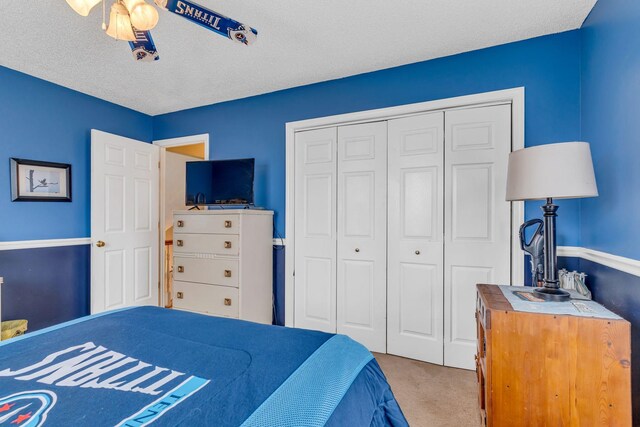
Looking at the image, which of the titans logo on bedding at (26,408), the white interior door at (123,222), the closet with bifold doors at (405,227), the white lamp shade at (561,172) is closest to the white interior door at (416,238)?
the closet with bifold doors at (405,227)

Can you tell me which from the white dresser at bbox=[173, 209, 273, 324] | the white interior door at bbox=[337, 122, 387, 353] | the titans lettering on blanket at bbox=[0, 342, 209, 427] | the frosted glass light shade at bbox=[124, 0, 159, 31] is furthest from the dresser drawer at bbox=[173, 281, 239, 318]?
the frosted glass light shade at bbox=[124, 0, 159, 31]

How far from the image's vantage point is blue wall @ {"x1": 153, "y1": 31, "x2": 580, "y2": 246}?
7.22 ft

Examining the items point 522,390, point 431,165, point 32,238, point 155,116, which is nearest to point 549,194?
point 522,390

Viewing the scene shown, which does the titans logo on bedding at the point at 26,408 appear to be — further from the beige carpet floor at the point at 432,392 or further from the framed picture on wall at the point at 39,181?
the framed picture on wall at the point at 39,181

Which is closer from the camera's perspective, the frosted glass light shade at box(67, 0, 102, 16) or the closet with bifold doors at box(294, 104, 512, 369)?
the frosted glass light shade at box(67, 0, 102, 16)

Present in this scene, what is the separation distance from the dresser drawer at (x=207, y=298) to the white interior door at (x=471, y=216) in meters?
1.79

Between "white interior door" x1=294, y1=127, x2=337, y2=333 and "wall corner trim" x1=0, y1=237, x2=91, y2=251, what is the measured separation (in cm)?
213

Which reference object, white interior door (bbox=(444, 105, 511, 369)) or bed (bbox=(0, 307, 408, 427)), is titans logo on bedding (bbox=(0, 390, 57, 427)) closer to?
bed (bbox=(0, 307, 408, 427))

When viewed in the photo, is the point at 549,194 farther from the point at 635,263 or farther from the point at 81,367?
the point at 81,367

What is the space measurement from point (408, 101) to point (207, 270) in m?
2.30

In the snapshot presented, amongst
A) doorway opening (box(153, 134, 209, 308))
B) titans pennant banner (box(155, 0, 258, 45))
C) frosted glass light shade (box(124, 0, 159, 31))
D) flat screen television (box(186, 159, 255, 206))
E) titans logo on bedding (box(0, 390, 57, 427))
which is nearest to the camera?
titans logo on bedding (box(0, 390, 57, 427))

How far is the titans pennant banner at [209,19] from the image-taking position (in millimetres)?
1440

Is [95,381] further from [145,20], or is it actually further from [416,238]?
[416,238]

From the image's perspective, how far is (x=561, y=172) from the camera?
4.57ft
